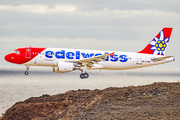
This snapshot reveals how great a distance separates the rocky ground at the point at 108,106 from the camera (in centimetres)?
2202

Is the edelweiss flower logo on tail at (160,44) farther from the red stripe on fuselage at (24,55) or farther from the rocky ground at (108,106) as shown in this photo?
the rocky ground at (108,106)

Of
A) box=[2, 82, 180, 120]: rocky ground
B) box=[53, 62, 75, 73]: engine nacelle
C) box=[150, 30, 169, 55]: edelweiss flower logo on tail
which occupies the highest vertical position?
box=[150, 30, 169, 55]: edelweiss flower logo on tail

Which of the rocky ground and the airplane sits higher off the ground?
the airplane

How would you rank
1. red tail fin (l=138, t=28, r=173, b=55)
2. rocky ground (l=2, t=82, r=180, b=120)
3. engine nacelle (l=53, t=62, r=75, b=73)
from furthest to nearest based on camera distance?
1. red tail fin (l=138, t=28, r=173, b=55)
2. engine nacelle (l=53, t=62, r=75, b=73)
3. rocky ground (l=2, t=82, r=180, b=120)

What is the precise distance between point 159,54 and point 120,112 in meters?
37.9

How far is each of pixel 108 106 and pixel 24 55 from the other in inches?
1032

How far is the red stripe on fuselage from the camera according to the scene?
47.4 m

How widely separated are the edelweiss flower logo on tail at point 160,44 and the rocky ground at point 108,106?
28.3 metres

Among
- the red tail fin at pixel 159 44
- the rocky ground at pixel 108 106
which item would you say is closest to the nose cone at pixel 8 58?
the rocky ground at pixel 108 106

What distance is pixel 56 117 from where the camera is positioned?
93.2 ft

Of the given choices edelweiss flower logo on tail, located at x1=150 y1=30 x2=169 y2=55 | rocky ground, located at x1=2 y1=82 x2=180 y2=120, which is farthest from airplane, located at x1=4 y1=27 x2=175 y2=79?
rocky ground, located at x1=2 y1=82 x2=180 y2=120

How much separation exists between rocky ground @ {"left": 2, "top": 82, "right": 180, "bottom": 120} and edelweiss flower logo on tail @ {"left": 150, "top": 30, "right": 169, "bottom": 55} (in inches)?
1113

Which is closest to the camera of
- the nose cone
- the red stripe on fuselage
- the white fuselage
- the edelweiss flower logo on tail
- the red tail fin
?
the white fuselage

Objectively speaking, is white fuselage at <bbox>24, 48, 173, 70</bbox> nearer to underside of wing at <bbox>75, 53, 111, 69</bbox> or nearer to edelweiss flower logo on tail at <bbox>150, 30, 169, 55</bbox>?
underside of wing at <bbox>75, 53, 111, 69</bbox>
